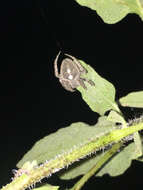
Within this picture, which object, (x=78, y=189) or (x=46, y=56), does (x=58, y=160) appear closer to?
(x=78, y=189)

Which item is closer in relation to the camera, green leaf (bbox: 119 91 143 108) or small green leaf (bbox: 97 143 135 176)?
green leaf (bbox: 119 91 143 108)

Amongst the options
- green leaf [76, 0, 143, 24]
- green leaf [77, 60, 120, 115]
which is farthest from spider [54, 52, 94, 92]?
green leaf [76, 0, 143, 24]

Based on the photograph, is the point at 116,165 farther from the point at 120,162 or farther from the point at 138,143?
the point at 138,143

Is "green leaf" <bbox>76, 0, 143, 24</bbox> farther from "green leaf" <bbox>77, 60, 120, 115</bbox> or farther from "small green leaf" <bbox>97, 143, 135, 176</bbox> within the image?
"small green leaf" <bbox>97, 143, 135, 176</bbox>

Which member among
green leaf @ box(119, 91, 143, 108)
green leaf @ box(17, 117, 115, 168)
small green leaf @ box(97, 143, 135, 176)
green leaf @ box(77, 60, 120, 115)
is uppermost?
green leaf @ box(77, 60, 120, 115)

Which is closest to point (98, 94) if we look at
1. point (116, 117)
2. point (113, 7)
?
point (116, 117)

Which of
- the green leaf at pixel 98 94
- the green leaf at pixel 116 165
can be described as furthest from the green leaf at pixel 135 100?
the green leaf at pixel 116 165
